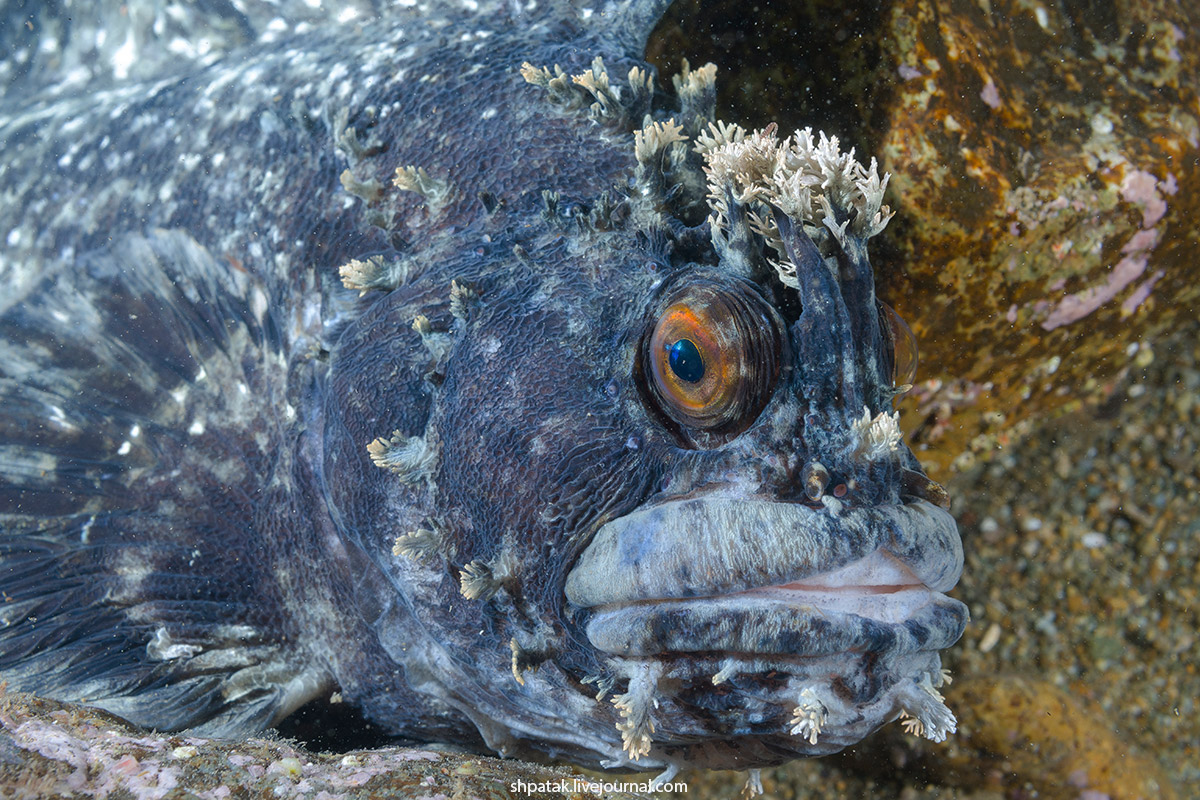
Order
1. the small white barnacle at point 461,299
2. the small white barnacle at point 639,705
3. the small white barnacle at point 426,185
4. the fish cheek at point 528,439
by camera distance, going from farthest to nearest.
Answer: the small white barnacle at point 426,185 → the small white barnacle at point 461,299 → the fish cheek at point 528,439 → the small white barnacle at point 639,705

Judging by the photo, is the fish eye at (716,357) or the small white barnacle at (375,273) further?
the small white barnacle at (375,273)

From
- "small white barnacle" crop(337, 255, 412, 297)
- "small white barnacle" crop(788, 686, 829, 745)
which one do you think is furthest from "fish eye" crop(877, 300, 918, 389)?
"small white barnacle" crop(337, 255, 412, 297)

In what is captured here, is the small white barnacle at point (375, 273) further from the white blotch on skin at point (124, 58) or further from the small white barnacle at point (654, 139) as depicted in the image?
the white blotch on skin at point (124, 58)

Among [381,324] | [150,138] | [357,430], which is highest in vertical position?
[150,138]

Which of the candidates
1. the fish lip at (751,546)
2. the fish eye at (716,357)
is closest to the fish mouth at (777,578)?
the fish lip at (751,546)

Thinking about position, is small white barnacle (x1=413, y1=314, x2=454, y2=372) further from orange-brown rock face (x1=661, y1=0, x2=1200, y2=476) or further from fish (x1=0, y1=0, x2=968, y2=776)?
orange-brown rock face (x1=661, y1=0, x2=1200, y2=476)

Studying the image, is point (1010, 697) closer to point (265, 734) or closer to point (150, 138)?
point (265, 734)

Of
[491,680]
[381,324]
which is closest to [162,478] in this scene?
[381,324]
